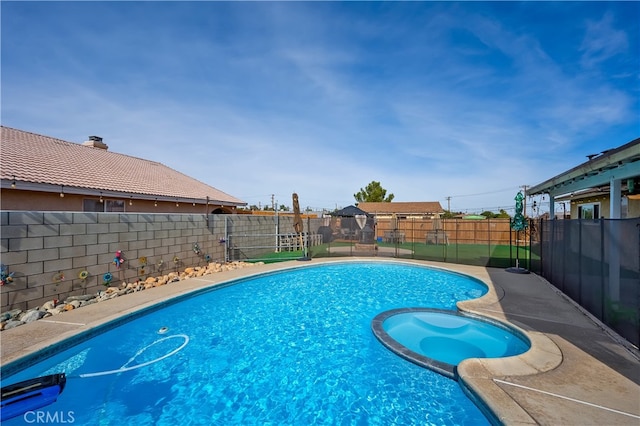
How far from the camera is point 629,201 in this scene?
10.3m

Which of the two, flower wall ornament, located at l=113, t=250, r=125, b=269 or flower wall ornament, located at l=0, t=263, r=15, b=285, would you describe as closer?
flower wall ornament, located at l=0, t=263, r=15, b=285

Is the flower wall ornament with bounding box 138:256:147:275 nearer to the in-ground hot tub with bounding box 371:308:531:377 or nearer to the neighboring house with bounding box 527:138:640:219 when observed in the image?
the in-ground hot tub with bounding box 371:308:531:377

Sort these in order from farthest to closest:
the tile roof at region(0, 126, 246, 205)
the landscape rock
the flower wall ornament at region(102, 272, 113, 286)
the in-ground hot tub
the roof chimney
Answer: the roof chimney → the tile roof at region(0, 126, 246, 205) → the flower wall ornament at region(102, 272, 113, 286) → the landscape rock → the in-ground hot tub

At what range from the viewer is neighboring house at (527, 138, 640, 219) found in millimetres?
4546

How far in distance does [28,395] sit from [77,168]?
854 cm

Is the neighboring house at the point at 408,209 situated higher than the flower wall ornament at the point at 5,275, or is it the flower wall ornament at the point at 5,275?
the neighboring house at the point at 408,209

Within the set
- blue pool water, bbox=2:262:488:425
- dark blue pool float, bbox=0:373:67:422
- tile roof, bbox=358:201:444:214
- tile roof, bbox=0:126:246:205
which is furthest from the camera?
tile roof, bbox=358:201:444:214

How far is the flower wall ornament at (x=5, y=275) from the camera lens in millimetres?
4680

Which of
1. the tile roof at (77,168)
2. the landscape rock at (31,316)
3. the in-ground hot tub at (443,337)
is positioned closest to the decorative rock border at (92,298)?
the landscape rock at (31,316)

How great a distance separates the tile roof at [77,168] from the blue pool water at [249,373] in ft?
15.6

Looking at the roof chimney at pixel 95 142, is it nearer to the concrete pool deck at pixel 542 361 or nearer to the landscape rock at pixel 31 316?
the concrete pool deck at pixel 542 361

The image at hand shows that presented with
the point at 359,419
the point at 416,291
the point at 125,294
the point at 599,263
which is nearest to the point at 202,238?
the point at 125,294

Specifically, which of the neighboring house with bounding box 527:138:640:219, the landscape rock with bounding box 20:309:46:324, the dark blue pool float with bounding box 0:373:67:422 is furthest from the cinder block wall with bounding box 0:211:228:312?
the neighboring house with bounding box 527:138:640:219

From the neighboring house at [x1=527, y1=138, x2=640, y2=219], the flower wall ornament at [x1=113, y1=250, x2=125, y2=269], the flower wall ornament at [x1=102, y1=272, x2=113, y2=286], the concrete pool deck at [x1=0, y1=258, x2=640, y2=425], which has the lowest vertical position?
the concrete pool deck at [x1=0, y1=258, x2=640, y2=425]
